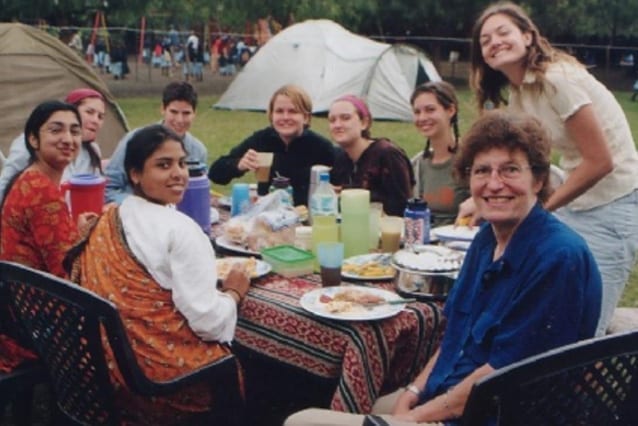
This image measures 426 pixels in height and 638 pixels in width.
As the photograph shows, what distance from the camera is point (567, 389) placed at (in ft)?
6.53

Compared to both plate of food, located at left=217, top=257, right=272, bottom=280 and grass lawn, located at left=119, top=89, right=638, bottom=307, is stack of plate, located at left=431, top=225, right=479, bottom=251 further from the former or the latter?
grass lawn, located at left=119, top=89, right=638, bottom=307

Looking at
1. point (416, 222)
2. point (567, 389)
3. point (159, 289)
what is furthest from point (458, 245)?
point (567, 389)

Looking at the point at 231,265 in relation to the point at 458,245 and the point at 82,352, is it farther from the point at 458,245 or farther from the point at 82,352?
the point at 458,245

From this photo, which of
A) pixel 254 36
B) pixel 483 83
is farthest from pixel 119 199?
pixel 254 36

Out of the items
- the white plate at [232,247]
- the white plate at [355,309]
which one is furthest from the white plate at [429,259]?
the white plate at [232,247]

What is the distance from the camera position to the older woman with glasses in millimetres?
2293

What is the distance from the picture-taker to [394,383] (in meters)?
2.94

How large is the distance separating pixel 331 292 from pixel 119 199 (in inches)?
71.5

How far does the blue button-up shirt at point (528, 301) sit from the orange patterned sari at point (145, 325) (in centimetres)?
82

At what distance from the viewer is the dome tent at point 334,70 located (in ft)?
52.6

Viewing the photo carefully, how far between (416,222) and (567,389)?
1492 millimetres

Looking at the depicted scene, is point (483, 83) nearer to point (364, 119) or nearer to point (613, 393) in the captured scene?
point (364, 119)

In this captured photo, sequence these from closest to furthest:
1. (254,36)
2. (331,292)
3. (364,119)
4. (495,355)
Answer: (495,355)
(331,292)
(364,119)
(254,36)

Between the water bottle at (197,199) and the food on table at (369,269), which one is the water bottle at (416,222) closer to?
the food on table at (369,269)
